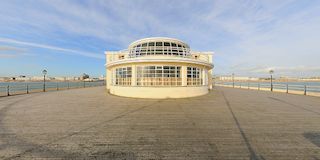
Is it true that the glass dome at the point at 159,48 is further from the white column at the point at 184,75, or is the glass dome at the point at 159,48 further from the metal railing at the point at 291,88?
the metal railing at the point at 291,88

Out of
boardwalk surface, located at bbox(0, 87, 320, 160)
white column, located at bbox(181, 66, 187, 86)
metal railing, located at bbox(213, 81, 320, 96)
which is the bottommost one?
boardwalk surface, located at bbox(0, 87, 320, 160)

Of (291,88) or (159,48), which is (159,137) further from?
(291,88)

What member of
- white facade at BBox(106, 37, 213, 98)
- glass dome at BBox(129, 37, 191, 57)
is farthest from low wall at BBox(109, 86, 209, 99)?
glass dome at BBox(129, 37, 191, 57)

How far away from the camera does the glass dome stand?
541 inches

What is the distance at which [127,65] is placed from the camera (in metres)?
12.9

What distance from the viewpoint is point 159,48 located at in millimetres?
13773

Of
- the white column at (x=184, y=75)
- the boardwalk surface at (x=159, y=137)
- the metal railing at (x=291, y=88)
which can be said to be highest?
the white column at (x=184, y=75)

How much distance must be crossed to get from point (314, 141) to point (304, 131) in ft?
2.81

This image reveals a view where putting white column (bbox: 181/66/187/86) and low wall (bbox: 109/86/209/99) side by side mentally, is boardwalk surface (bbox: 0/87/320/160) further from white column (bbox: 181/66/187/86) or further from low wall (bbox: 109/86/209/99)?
white column (bbox: 181/66/187/86)

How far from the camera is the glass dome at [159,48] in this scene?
13.8 metres

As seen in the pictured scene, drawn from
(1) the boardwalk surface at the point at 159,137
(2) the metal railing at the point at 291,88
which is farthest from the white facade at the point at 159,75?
(2) the metal railing at the point at 291,88

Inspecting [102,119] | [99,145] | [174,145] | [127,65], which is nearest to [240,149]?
[174,145]

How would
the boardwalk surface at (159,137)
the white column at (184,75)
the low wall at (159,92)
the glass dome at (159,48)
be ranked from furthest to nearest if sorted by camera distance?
the glass dome at (159,48) < the white column at (184,75) < the low wall at (159,92) < the boardwalk surface at (159,137)

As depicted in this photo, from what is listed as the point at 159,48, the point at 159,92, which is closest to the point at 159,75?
the point at 159,92
